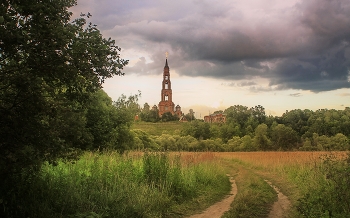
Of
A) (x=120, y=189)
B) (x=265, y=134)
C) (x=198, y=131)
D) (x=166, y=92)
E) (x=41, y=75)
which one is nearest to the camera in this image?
(x=41, y=75)

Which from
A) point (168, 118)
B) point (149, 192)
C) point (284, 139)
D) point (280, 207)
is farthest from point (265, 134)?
point (168, 118)

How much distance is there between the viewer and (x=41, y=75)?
620 cm

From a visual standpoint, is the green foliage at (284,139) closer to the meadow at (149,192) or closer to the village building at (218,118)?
the village building at (218,118)

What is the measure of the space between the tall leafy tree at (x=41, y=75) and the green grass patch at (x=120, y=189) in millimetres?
1225

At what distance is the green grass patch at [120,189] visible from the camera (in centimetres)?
783

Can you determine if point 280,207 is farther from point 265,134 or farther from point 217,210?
point 265,134

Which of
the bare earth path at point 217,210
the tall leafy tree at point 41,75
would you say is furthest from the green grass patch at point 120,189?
the tall leafy tree at point 41,75

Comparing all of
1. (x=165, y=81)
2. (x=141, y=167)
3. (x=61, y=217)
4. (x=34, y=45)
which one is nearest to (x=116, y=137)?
(x=141, y=167)

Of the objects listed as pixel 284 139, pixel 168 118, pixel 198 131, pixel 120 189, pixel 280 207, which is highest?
pixel 168 118

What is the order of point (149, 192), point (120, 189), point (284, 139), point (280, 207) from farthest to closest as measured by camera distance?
point (284, 139) → point (280, 207) → point (149, 192) → point (120, 189)

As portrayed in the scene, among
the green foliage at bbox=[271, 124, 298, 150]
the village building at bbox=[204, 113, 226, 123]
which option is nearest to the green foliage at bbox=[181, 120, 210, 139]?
the green foliage at bbox=[271, 124, 298, 150]

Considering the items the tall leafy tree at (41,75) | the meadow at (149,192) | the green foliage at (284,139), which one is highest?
the tall leafy tree at (41,75)

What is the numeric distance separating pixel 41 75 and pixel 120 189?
4655 mm

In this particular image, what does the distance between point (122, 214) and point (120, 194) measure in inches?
38.4
